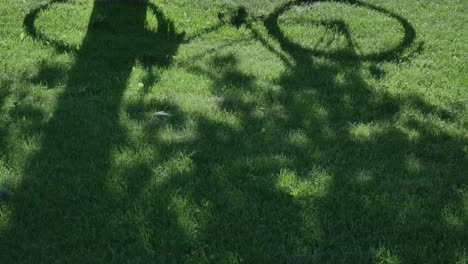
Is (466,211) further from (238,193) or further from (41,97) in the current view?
(41,97)

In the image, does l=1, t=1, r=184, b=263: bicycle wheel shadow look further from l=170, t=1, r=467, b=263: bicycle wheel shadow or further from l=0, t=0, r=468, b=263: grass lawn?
l=170, t=1, r=467, b=263: bicycle wheel shadow

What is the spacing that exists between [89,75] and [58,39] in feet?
3.62

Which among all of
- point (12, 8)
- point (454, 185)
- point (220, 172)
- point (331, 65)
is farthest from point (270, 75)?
point (12, 8)

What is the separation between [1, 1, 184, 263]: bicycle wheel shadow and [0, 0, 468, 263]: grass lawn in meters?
0.01

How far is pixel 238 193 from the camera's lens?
→ 12.9 ft

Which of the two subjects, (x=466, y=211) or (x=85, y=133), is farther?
(x=85, y=133)

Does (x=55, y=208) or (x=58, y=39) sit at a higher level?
(x=55, y=208)

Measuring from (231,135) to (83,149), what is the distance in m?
1.15

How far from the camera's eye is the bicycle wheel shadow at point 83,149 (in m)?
3.50

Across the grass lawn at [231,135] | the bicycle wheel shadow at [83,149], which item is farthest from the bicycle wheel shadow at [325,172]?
the bicycle wheel shadow at [83,149]

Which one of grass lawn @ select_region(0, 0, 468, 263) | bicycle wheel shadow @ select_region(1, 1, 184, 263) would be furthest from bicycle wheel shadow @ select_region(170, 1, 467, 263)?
bicycle wheel shadow @ select_region(1, 1, 184, 263)

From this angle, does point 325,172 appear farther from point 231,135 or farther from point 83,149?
point 83,149

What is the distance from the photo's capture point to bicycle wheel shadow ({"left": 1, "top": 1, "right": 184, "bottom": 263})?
11.5 feet

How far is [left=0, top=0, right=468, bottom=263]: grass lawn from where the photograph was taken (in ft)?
11.5
